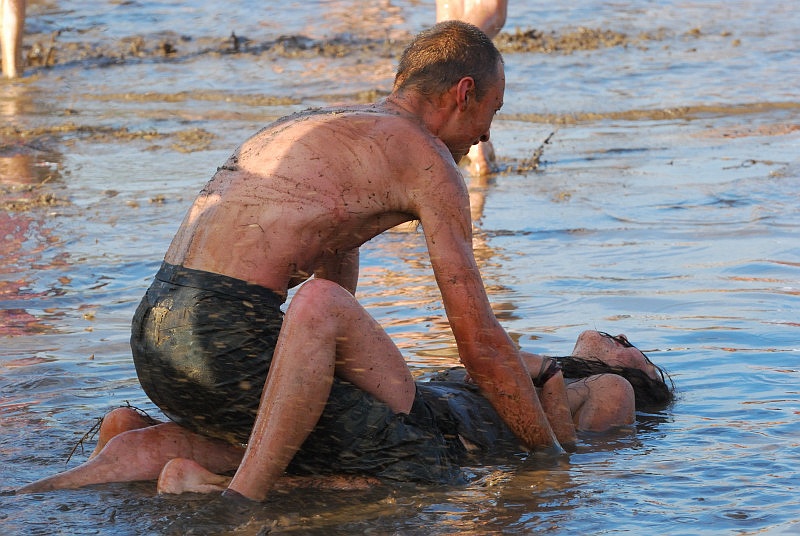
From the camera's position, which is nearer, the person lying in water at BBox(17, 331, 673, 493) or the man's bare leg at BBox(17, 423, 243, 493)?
the person lying in water at BBox(17, 331, 673, 493)

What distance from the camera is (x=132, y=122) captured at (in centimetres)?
1044

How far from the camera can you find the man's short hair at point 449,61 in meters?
3.86

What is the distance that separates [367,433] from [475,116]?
3.43ft

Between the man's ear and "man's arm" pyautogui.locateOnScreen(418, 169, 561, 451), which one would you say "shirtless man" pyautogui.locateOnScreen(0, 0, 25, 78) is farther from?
"man's arm" pyautogui.locateOnScreen(418, 169, 561, 451)

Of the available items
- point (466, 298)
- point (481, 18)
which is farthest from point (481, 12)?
point (466, 298)

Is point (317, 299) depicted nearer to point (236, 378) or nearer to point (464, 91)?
point (236, 378)

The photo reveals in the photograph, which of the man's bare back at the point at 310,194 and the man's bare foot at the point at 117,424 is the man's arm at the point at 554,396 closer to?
the man's bare back at the point at 310,194

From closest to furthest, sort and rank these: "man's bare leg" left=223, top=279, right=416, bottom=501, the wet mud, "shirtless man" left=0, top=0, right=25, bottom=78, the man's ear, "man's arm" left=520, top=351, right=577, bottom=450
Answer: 1. "man's bare leg" left=223, top=279, right=416, bottom=501
2. the man's ear
3. "man's arm" left=520, top=351, right=577, bottom=450
4. "shirtless man" left=0, top=0, right=25, bottom=78
5. the wet mud

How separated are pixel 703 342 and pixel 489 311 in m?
1.86

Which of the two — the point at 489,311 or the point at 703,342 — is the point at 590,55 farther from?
the point at 489,311

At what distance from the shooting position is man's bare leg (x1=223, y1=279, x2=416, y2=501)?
352 cm

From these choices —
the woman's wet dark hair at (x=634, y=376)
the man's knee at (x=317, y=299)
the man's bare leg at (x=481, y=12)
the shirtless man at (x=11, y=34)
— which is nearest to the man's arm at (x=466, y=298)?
the man's knee at (x=317, y=299)

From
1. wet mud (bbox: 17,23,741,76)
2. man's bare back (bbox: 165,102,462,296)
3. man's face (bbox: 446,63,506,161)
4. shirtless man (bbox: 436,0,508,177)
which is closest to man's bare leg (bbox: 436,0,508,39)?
shirtless man (bbox: 436,0,508,177)

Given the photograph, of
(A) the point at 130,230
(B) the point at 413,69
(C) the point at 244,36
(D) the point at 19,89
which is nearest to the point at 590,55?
(C) the point at 244,36
